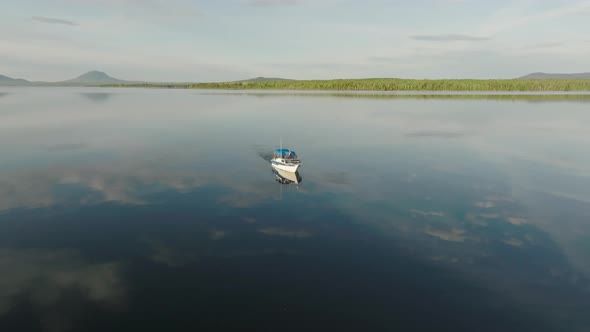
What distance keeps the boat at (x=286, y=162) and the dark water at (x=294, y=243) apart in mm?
1863

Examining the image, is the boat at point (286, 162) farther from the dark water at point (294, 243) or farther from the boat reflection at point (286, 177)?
the dark water at point (294, 243)

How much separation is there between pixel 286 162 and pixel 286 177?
2009 mm

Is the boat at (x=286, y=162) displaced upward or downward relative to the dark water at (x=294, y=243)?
upward

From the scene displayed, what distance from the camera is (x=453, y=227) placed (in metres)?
25.8

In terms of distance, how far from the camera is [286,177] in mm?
40062

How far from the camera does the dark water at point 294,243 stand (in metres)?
16.1

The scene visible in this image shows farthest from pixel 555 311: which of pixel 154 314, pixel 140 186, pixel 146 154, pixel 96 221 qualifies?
pixel 146 154

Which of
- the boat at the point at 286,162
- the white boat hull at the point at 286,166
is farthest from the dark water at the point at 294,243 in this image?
the boat at the point at 286,162

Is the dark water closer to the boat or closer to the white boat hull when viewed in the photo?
the white boat hull

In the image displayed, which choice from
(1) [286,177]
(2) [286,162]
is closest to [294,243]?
(1) [286,177]

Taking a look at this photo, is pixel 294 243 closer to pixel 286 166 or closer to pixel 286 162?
pixel 286 166

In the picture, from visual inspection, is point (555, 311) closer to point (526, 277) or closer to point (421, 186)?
point (526, 277)

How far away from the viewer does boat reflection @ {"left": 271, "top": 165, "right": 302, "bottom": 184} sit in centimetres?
3868

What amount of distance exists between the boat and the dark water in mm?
1863
